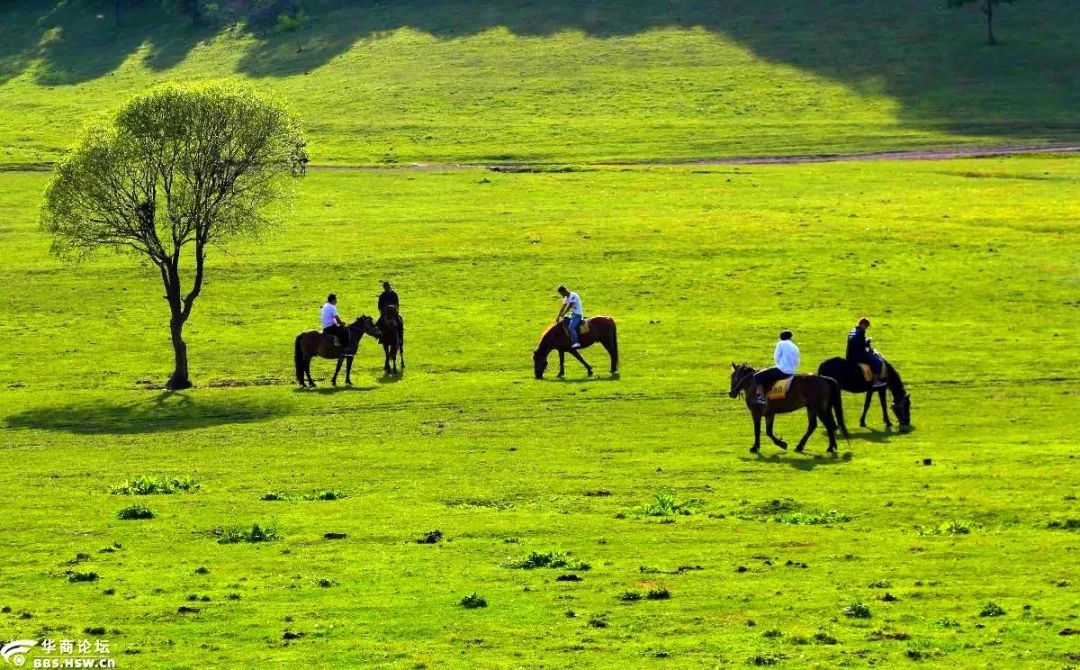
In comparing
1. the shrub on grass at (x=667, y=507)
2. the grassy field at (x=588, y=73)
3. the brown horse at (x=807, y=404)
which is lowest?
the shrub on grass at (x=667, y=507)

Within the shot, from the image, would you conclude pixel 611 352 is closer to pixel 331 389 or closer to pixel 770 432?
pixel 331 389

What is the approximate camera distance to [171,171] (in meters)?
51.4

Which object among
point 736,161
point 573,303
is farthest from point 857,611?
point 736,161

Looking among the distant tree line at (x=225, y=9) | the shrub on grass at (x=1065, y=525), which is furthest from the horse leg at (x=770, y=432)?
the distant tree line at (x=225, y=9)

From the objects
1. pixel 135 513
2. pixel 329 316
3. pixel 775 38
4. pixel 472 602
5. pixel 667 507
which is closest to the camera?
pixel 472 602

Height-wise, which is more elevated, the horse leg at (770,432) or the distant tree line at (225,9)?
the distant tree line at (225,9)

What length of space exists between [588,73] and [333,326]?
92.9m

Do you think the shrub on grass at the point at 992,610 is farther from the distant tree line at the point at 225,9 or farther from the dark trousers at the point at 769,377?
the distant tree line at the point at 225,9

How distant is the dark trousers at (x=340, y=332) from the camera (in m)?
50.0

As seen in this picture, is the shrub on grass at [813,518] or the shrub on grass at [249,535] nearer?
the shrub on grass at [249,535]

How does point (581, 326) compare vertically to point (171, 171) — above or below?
below

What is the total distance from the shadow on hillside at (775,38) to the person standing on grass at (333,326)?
260 ft

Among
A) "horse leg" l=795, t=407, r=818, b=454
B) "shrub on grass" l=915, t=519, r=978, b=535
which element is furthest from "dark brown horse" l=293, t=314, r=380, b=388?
"shrub on grass" l=915, t=519, r=978, b=535

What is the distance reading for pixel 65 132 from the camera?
4761 inches
